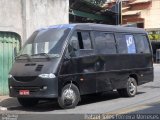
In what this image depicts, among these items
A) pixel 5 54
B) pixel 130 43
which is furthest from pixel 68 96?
pixel 5 54

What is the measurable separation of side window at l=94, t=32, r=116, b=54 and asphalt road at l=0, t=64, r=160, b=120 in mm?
1648

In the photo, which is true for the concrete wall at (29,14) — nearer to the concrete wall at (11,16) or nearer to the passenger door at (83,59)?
the concrete wall at (11,16)

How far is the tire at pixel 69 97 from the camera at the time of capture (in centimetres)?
1290

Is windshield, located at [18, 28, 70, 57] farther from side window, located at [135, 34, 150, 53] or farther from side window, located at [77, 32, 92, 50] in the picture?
side window, located at [135, 34, 150, 53]

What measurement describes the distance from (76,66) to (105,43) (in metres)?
1.81

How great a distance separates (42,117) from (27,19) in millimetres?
6465

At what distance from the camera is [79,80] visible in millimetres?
13492

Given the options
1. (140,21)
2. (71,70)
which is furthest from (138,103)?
(140,21)

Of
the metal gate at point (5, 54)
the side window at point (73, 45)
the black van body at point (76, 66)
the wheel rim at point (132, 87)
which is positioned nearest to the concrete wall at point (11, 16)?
the metal gate at point (5, 54)

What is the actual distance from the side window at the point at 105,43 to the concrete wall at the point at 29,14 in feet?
12.2

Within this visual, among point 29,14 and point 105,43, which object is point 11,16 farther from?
point 105,43

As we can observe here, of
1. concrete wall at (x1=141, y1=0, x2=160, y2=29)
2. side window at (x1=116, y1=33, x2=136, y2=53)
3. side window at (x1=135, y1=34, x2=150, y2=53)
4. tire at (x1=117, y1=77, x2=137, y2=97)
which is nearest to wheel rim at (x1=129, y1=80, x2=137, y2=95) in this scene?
tire at (x1=117, y1=77, x2=137, y2=97)

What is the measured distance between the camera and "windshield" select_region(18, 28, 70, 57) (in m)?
13.2

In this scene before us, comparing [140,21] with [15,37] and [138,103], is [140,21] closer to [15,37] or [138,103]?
[15,37]
